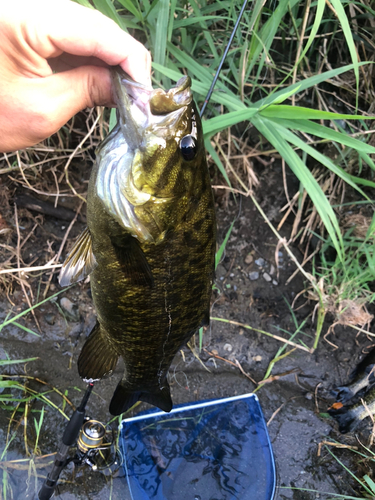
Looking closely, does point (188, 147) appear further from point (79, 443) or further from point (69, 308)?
point (79, 443)

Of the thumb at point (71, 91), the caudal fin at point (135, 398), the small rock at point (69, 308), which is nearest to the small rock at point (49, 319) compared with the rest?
the small rock at point (69, 308)

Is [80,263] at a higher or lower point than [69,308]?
higher

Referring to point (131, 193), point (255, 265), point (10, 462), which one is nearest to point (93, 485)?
point (10, 462)

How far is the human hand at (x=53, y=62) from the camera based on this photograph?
109 cm

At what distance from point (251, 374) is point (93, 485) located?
139 cm

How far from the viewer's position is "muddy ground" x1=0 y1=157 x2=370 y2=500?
7.92 ft

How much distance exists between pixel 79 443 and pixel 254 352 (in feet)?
4.68

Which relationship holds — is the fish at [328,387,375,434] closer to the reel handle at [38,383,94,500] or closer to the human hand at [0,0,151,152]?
the reel handle at [38,383,94,500]

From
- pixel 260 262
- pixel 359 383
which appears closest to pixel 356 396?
pixel 359 383

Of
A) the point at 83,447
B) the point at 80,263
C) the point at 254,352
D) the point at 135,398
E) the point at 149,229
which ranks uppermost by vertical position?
the point at 149,229

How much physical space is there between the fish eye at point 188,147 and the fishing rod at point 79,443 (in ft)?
1.93

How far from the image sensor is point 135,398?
72.2 inches

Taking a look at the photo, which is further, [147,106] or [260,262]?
[260,262]

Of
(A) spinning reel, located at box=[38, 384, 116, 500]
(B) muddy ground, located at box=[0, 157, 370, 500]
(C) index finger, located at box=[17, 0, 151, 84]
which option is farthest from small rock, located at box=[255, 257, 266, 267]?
(C) index finger, located at box=[17, 0, 151, 84]
